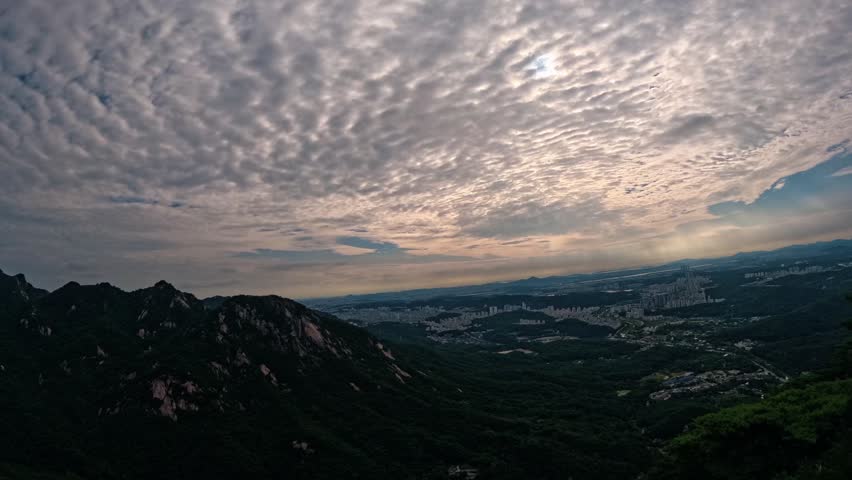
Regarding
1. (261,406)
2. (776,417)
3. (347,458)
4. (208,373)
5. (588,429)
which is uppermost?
(776,417)

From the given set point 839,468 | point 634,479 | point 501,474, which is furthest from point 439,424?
point 839,468

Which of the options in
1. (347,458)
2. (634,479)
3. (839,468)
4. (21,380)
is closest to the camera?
(839,468)

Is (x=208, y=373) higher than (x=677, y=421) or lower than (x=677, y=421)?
higher

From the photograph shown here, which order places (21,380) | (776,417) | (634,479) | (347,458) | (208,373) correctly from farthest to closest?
(208,373)
(21,380)
(347,458)
(634,479)
(776,417)

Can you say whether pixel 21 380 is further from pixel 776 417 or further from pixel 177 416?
pixel 776 417

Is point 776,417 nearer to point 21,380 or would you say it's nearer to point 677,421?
point 677,421

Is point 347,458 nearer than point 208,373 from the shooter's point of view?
Yes

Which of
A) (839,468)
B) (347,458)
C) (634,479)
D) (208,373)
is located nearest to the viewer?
(839,468)

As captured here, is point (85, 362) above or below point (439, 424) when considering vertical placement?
above

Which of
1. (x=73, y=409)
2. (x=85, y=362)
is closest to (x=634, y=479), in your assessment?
(x=73, y=409)
